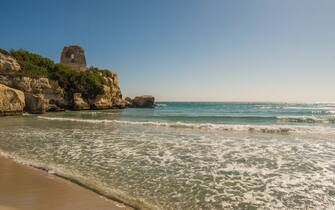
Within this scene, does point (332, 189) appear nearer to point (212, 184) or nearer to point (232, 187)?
point (232, 187)

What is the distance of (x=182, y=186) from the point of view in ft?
19.7

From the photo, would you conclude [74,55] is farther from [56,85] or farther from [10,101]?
[10,101]

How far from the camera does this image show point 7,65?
1437 inches

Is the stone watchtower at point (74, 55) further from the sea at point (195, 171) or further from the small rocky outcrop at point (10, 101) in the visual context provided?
the sea at point (195, 171)

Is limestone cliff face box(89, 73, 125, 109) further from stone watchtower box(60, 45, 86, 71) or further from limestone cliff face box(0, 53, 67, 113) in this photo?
stone watchtower box(60, 45, 86, 71)

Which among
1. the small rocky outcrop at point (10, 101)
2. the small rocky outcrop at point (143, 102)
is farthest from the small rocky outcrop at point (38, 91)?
the small rocky outcrop at point (143, 102)

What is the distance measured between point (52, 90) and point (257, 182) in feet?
137

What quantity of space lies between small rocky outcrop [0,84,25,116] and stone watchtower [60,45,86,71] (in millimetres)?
45995

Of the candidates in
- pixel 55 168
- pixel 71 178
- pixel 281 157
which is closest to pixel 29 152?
pixel 55 168

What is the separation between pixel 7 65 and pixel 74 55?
41.4 metres

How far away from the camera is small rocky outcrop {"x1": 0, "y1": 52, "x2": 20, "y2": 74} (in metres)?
35.9

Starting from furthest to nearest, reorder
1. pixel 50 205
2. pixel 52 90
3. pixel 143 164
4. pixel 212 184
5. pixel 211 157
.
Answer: pixel 52 90, pixel 211 157, pixel 143 164, pixel 212 184, pixel 50 205

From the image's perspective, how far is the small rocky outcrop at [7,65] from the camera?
35.9 m

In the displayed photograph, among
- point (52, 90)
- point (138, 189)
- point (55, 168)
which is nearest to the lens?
point (138, 189)
